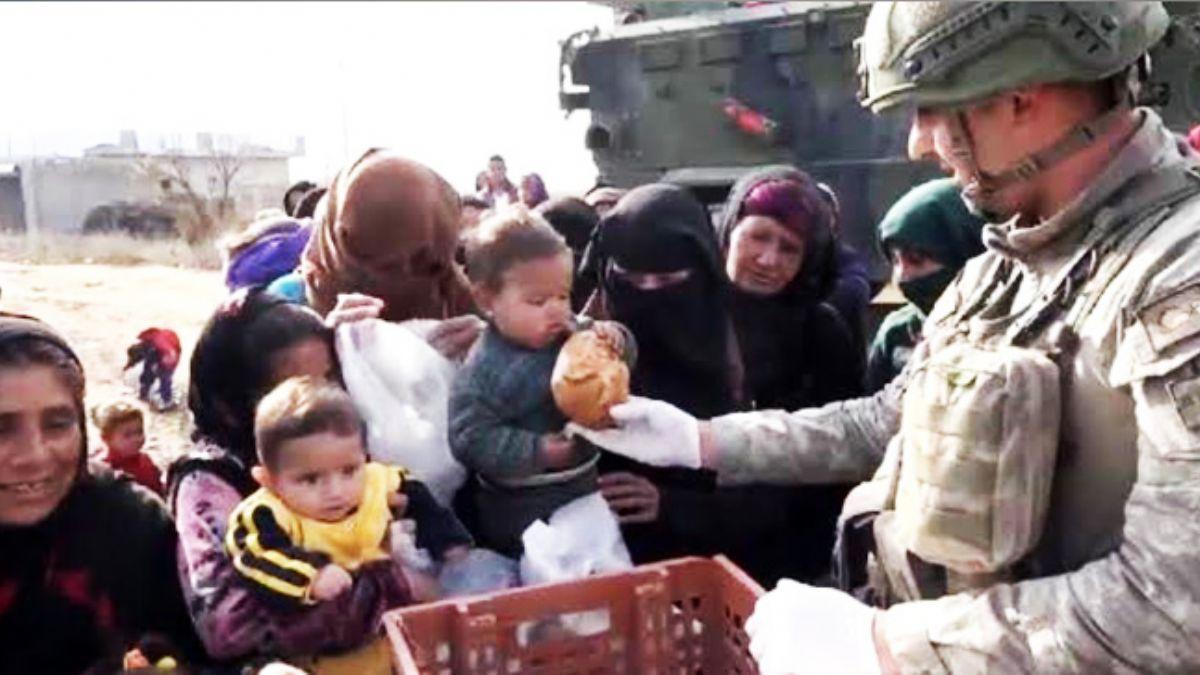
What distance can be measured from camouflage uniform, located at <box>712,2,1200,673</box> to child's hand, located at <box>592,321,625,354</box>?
696 mm

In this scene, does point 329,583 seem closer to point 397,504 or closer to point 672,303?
point 397,504

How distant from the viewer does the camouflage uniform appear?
143cm

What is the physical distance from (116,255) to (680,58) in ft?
16.0

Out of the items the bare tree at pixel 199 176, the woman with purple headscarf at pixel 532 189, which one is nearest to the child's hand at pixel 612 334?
the bare tree at pixel 199 176

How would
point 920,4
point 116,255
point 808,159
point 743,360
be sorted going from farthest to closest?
point 116,255
point 808,159
point 743,360
point 920,4

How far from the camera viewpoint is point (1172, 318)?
1.46 metres

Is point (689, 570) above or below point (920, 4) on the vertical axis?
below

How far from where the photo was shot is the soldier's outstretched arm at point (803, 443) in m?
2.45

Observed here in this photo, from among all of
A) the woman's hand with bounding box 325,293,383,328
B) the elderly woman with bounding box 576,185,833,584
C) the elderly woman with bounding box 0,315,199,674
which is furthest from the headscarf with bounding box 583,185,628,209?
the elderly woman with bounding box 0,315,199,674

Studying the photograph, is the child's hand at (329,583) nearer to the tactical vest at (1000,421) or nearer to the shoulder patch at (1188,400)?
the tactical vest at (1000,421)

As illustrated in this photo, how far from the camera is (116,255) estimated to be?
389 inches

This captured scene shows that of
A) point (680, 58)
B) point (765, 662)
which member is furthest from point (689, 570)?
point (680, 58)

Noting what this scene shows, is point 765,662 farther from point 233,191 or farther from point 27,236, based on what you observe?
point 233,191

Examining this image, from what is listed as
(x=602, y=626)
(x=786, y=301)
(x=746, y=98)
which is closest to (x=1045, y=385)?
(x=602, y=626)
